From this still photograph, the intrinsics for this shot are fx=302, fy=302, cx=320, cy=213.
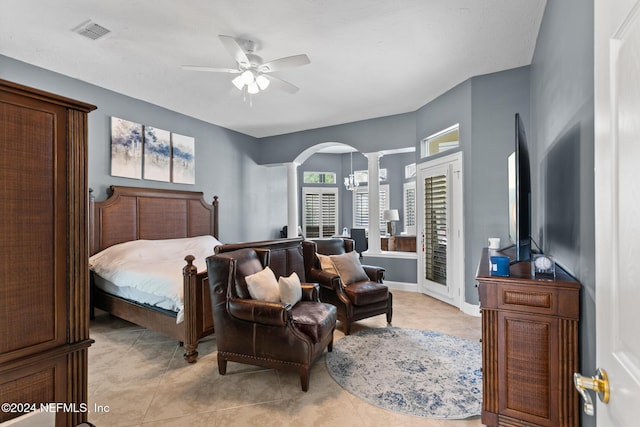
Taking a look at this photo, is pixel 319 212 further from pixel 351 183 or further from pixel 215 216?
pixel 215 216

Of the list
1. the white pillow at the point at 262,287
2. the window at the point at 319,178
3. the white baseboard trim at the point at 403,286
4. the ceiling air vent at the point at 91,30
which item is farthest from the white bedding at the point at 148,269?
the window at the point at 319,178

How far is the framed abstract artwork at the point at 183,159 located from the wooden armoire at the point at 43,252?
3.94 meters

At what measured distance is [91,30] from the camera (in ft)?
9.18

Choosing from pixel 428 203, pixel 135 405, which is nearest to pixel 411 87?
pixel 428 203

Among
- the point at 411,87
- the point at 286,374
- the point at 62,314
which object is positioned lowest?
the point at 286,374

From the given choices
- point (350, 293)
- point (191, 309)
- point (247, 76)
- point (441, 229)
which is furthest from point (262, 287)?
point (441, 229)

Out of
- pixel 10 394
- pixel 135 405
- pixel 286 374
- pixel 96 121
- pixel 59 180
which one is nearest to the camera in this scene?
pixel 10 394

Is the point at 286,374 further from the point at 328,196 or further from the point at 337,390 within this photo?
the point at 328,196

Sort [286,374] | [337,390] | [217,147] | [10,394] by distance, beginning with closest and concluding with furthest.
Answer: [10,394] < [337,390] < [286,374] < [217,147]

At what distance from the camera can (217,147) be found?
19.1 ft

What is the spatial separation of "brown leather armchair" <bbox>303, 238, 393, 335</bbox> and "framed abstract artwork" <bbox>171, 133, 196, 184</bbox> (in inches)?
106

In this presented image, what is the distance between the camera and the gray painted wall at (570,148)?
55.0 inches

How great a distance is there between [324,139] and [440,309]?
3715 millimetres

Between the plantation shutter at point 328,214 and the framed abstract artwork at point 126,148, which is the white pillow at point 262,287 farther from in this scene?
the plantation shutter at point 328,214
